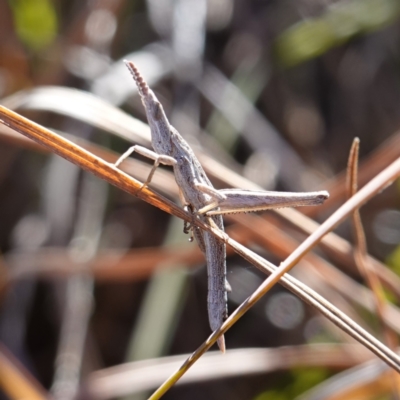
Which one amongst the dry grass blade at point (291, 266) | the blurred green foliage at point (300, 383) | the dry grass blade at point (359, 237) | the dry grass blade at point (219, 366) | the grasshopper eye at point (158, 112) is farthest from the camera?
the blurred green foliage at point (300, 383)

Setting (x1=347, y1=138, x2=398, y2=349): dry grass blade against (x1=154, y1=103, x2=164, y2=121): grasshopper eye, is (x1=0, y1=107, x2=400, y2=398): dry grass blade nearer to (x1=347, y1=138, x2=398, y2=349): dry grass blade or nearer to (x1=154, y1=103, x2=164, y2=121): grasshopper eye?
(x1=347, y1=138, x2=398, y2=349): dry grass blade

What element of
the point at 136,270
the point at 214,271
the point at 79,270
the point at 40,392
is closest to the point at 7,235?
the point at 79,270

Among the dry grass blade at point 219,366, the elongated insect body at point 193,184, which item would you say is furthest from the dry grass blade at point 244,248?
the dry grass blade at point 219,366

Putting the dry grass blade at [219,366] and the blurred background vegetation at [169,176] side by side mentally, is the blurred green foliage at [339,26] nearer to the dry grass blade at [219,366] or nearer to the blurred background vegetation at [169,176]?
the blurred background vegetation at [169,176]

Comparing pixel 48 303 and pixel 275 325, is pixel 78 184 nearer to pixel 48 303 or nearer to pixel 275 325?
pixel 48 303

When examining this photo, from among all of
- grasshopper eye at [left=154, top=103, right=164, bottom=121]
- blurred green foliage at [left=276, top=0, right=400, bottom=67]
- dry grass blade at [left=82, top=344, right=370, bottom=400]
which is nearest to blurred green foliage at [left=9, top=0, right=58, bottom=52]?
blurred green foliage at [left=276, top=0, right=400, bottom=67]

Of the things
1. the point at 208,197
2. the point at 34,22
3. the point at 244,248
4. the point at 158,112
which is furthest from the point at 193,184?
the point at 34,22
